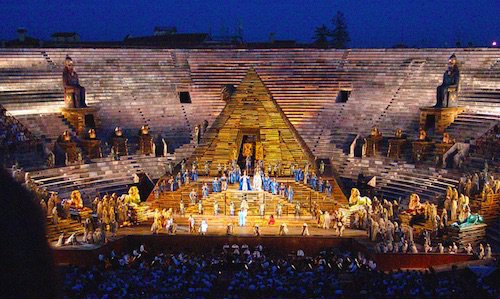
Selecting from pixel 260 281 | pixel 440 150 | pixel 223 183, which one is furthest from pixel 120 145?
pixel 260 281

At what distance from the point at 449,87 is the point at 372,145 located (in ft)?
15.6

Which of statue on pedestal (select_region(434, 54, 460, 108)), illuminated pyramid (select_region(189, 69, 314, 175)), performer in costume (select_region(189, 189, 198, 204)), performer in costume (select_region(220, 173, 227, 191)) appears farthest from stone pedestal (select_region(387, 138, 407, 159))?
performer in costume (select_region(189, 189, 198, 204))

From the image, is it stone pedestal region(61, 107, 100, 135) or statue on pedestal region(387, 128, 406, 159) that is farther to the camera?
stone pedestal region(61, 107, 100, 135)

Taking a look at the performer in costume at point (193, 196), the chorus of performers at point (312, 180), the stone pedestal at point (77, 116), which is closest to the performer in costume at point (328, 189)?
the chorus of performers at point (312, 180)

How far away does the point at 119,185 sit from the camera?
2817cm

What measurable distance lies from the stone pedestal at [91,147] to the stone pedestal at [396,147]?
1447 cm

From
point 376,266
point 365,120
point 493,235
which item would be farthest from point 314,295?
point 365,120

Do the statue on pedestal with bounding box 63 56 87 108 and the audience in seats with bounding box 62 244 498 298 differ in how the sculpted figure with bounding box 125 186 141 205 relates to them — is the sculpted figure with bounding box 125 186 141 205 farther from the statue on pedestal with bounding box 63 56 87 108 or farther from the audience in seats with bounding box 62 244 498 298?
the statue on pedestal with bounding box 63 56 87 108

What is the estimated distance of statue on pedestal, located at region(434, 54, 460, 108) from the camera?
98.6 feet

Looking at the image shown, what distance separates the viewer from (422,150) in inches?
1127

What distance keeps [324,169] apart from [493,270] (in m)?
14.2

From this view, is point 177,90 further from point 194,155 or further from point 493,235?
point 493,235

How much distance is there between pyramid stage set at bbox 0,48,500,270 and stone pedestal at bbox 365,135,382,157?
8 cm

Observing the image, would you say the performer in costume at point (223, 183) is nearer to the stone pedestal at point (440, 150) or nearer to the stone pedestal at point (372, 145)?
the stone pedestal at point (372, 145)
